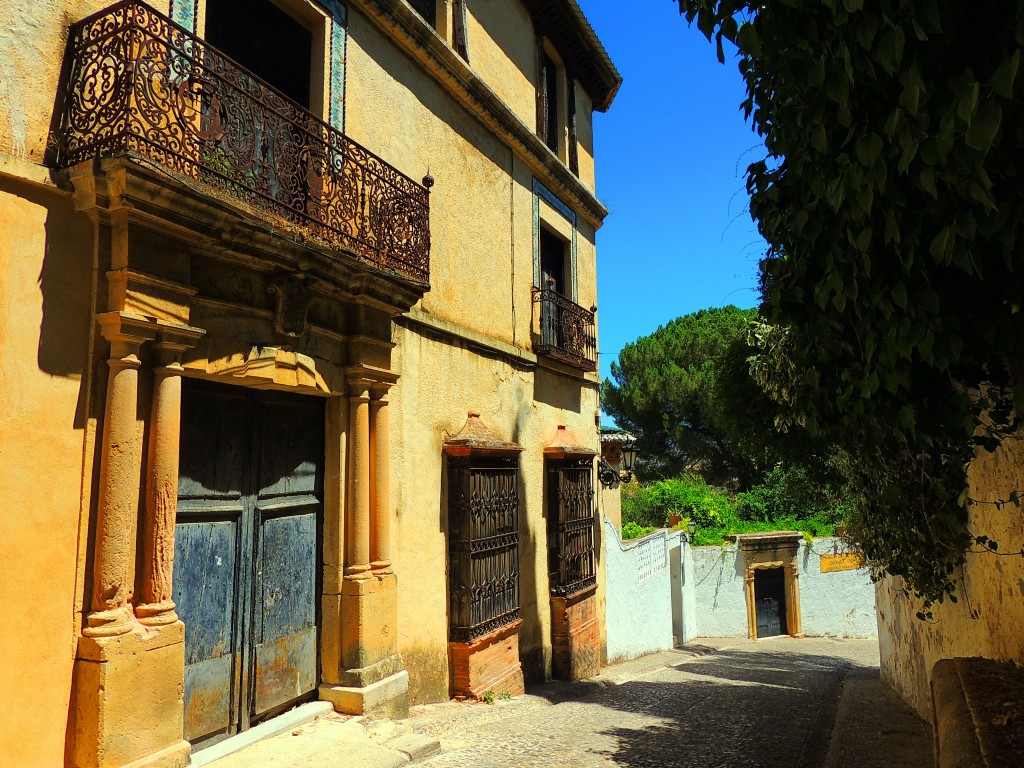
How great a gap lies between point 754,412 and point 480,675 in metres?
4.50

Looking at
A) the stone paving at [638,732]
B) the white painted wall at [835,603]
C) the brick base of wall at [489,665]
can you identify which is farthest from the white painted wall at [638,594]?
the white painted wall at [835,603]

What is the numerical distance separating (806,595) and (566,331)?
13.7 meters

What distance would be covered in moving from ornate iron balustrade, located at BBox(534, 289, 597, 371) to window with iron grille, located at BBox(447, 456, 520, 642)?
2.31 metres

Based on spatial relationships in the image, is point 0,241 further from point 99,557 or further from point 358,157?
point 358,157

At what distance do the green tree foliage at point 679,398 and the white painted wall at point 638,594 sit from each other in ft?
35.3

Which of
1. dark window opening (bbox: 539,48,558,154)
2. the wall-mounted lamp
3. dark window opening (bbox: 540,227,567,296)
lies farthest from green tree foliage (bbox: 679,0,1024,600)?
the wall-mounted lamp

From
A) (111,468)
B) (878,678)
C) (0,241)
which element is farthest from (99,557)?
(878,678)

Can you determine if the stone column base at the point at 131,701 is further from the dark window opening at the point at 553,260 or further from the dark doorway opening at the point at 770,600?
the dark doorway opening at the point at 770,600

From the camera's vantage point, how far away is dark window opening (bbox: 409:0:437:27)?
7535 mm

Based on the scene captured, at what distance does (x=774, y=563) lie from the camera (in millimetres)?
19141

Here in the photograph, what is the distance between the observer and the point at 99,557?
3693 mm

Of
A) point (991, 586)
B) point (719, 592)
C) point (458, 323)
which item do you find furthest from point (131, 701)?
point (719, 592)

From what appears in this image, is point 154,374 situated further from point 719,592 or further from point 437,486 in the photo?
point 719,592

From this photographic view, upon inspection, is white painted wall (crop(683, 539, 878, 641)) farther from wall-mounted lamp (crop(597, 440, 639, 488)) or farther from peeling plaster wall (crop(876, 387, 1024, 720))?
peeling plaster wall (crop(876, 387, 1024, 720))
